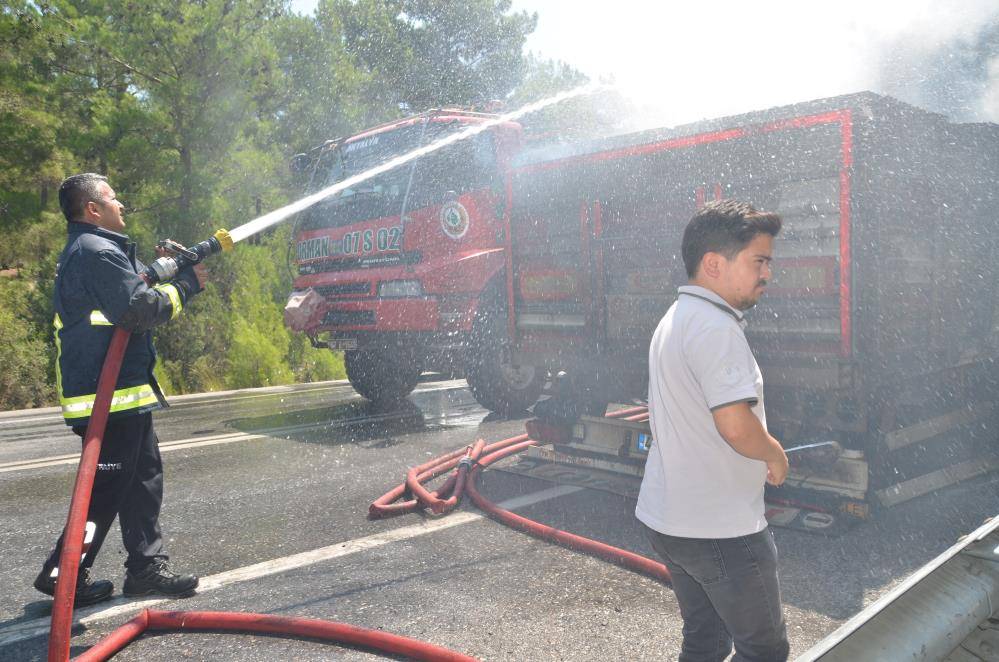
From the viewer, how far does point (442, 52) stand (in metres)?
24.7

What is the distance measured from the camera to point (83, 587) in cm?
343

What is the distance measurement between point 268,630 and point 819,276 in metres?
3.07

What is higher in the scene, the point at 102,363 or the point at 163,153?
the point at 163,153

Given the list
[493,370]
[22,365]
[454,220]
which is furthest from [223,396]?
[454,220]

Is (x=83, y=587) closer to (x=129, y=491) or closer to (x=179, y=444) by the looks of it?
(x=129, y=491)

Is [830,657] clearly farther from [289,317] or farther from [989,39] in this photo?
[989,39]

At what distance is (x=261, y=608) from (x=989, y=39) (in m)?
12.8

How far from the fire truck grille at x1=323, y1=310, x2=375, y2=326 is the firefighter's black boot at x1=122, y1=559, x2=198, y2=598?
461cm

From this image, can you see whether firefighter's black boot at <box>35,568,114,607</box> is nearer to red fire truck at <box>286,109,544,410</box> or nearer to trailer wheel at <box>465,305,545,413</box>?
red fire truck at <box>286,109,544,410</box>

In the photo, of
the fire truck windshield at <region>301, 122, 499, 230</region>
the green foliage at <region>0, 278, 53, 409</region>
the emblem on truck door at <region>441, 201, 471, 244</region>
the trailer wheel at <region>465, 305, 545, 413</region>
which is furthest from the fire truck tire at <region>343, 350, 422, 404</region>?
the green foliage at <region>0, 278, 53, 409</region>

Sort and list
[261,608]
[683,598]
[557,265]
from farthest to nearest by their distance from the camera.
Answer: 1. [557,265]
2. [261,608]
3. [683,598]

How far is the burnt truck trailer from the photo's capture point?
408 cm

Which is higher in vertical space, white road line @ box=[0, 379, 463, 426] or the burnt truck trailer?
the burnt truck trailer

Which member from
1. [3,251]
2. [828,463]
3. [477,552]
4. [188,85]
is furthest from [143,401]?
[3,251]
